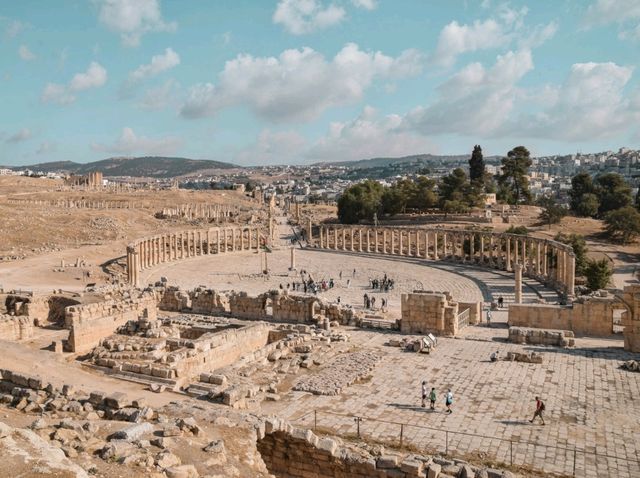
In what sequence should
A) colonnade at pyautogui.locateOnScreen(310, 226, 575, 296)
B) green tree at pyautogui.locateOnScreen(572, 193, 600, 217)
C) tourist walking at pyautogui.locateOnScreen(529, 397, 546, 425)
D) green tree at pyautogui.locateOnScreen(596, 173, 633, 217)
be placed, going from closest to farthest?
tourist walking at pyautogui.locateOnScreen(529, 397, 546, 425) → colonnade at pyautogui.locateOnScreen(310, 226, 575, 296) → green tree at pyautogui.locateOnScreen(572, 193, 600, 217) → green tree at pyautogui.locateOnScreen(596, 173, 633, 217)

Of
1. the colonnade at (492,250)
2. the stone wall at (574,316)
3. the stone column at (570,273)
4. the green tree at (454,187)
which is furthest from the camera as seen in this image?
the green tree at (454,187)

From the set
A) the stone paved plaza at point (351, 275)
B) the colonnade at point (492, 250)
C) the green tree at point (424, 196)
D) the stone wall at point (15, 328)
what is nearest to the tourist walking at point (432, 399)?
the stone wall at point (15, 328)

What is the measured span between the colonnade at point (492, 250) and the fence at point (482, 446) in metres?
28.5

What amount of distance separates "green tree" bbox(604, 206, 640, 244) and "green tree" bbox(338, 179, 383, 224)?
102ft

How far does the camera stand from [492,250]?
60281mm

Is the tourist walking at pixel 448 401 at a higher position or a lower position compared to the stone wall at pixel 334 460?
lower

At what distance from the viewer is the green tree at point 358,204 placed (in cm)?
8556

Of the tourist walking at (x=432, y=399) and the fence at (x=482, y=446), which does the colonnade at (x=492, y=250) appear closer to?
the tourist walking at (x=432, y=399)

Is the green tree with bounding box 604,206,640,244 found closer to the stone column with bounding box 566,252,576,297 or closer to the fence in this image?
the stone column with bounding box 566,252,576,297

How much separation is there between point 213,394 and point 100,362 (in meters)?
5.34

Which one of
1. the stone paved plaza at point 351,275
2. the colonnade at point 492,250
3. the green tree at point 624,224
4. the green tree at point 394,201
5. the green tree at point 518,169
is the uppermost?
the green tree at point 518,169

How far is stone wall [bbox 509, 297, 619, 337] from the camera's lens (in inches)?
1029

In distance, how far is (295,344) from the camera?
74.4 ft

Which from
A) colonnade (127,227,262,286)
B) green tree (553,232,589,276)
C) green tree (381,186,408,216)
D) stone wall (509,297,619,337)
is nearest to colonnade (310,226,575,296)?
green tree (553,232,589,276)
